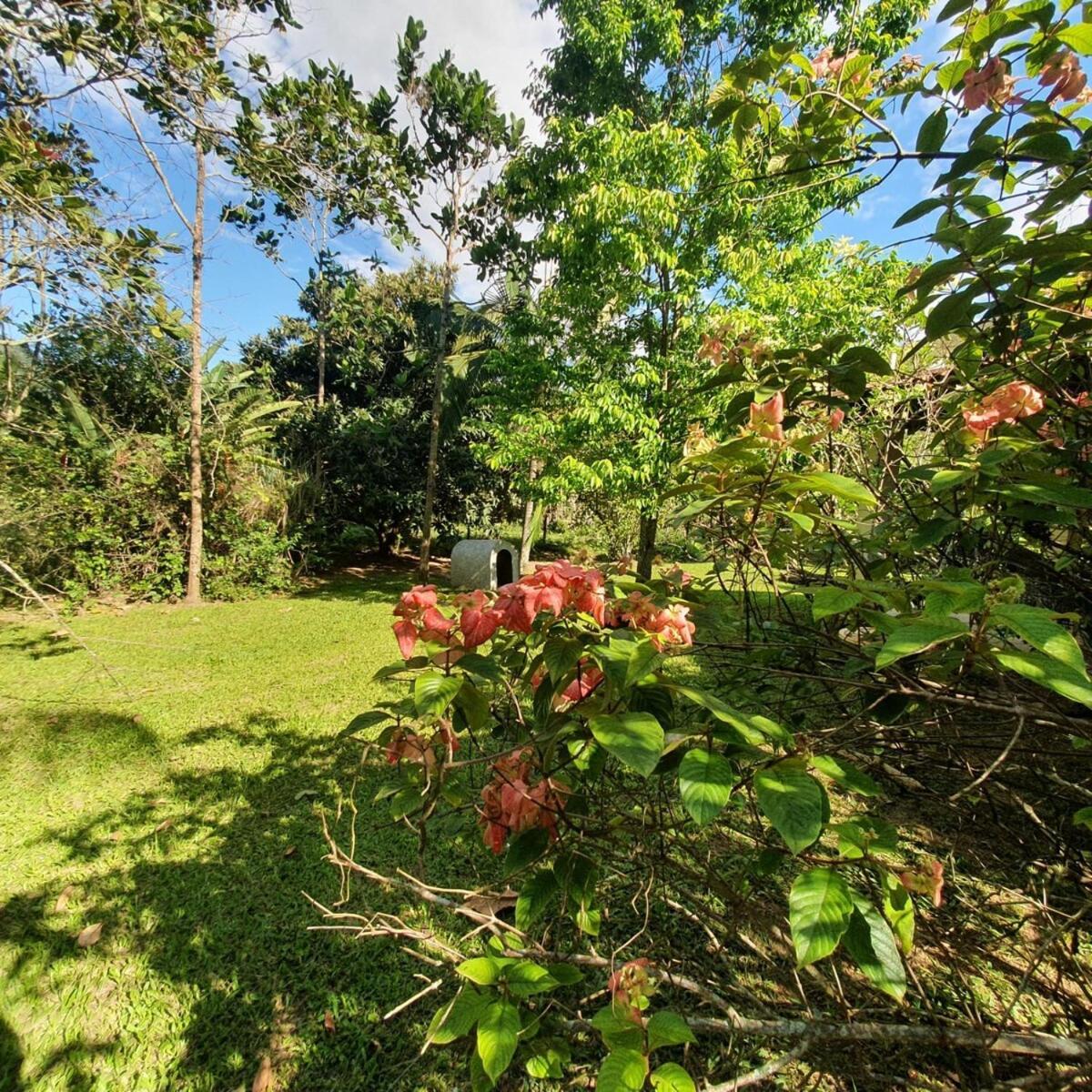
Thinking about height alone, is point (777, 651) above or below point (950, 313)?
below

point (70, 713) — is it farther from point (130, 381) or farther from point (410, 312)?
point (410, 312)

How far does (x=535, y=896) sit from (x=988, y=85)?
185 cm

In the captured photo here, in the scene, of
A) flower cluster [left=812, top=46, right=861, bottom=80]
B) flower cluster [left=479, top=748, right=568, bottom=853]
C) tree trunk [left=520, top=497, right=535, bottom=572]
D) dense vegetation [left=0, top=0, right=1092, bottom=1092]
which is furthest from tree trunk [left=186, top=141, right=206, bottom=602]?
flower cluster [left=479, top=748, right=568, bottom=853]

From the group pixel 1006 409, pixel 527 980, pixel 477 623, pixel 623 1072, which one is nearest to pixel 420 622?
pixel 477 623

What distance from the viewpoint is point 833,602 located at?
2.80ft

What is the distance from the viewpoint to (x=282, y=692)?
432 cm

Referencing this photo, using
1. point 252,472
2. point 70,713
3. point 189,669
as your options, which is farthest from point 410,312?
point 70,713

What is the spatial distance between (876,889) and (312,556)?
378 inches

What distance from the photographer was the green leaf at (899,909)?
77 centimetres

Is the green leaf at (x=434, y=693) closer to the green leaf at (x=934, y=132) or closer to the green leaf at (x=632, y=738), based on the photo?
the green leaf at (x=632, y=738)

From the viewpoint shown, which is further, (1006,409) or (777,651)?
(777,651)

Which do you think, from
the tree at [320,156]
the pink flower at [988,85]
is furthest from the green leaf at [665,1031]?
the tree at [320,156]

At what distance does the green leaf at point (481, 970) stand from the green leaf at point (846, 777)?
0.58 metres

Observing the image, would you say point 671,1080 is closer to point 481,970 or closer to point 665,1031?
point 665,1031
